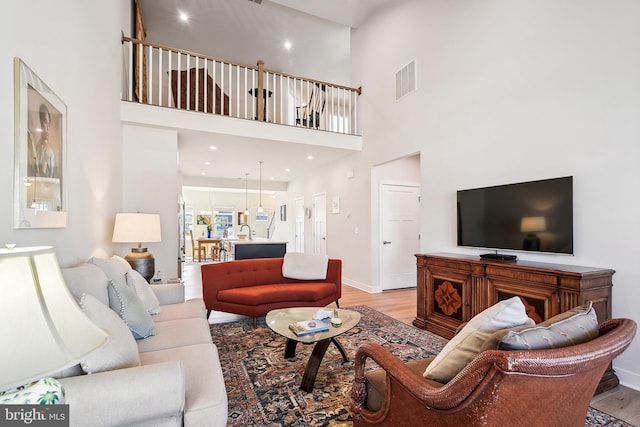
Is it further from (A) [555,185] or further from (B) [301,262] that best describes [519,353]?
(B) [301,262]

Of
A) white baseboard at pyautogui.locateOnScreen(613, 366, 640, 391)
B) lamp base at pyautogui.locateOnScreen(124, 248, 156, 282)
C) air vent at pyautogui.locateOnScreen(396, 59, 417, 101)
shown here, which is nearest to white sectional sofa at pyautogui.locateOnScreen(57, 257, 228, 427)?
lamp base at pyautogui.locateOnScreen(124, 248, 156, 282)

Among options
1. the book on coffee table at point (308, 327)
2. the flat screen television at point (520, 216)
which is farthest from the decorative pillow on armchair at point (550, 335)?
the flat screen television at point (520, 216)

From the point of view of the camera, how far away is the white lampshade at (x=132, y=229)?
129 inches

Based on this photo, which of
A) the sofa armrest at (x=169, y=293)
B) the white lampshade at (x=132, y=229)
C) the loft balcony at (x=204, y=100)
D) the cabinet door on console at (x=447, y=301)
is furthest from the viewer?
the loft balcony at (x=204, y=100)

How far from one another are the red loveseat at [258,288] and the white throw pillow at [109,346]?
205 cm

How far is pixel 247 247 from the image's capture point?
21.2 feet

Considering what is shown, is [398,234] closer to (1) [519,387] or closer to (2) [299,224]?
(2) [299,224]

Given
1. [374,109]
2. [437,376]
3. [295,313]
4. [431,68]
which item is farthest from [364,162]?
[437,376]

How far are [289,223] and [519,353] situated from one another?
9514 mm

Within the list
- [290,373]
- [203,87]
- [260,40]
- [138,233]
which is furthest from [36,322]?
[260,40]

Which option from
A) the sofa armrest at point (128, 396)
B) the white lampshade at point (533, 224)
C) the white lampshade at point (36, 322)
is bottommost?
the sofa armrest at point (128, 396)

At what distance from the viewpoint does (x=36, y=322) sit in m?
0.73

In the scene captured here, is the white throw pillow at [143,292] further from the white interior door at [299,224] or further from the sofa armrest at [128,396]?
the white interior door at [299,224]

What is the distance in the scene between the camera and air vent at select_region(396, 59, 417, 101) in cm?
454
